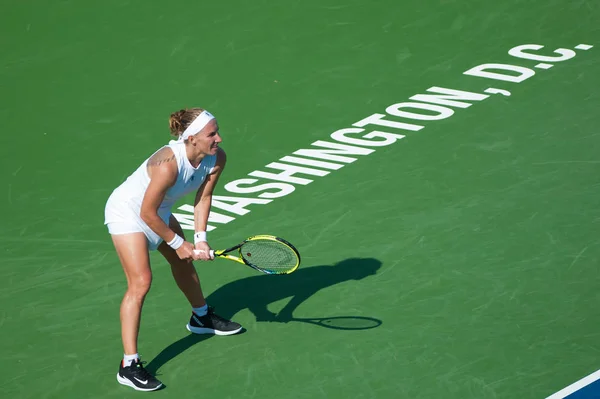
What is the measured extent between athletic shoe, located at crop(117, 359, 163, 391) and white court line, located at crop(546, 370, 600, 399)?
291 centimetres

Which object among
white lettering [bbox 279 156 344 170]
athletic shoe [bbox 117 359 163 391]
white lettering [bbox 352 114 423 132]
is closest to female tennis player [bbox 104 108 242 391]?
athletic shoe [bbox 117 359 163 391]

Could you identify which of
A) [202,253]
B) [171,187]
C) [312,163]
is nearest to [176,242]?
[202,253]

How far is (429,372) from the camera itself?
26.3ft

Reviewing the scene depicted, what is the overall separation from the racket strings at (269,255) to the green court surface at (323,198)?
63cm

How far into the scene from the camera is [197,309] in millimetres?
8773

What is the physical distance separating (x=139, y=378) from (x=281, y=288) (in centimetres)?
189

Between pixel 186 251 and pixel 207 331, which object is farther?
pixel 207 331

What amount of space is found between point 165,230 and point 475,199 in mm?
3951

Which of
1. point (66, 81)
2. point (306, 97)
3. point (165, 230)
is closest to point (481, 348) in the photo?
point (165, 230)

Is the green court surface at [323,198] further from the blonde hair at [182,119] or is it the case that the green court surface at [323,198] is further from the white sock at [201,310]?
the blonde hair at [182,119]

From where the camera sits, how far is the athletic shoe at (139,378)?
8.03m

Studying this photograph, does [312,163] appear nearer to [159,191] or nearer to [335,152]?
[335,152]

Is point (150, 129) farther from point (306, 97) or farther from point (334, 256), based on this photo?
point (334, 256)

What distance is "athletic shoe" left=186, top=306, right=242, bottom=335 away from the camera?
880 centimetres
